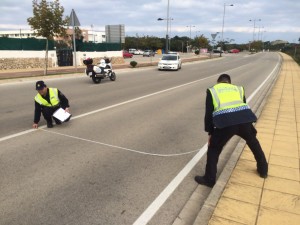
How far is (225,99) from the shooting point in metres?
4.48

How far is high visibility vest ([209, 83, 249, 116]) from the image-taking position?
4.48 m

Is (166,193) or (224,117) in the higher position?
(224,117)

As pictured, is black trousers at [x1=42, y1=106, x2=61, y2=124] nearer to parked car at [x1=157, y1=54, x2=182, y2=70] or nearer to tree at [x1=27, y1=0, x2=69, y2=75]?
tree at [x1=27, y1=0, x2=69, y2=75]

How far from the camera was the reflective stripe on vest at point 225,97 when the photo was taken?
448cm

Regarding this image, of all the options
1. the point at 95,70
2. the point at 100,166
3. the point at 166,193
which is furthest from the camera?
the point at 95,70

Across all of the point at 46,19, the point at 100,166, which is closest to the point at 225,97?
the point at 100,166

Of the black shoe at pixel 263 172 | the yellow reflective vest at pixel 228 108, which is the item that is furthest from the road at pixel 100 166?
the yellow reflective vest at pixel 228 108

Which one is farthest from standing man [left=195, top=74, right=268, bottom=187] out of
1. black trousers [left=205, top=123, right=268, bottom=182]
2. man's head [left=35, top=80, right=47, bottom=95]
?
man's head [left=35, top=80, right=47, bottom=95]

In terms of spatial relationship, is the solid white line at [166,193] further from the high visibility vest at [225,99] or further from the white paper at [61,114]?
the white paper at [61,114]

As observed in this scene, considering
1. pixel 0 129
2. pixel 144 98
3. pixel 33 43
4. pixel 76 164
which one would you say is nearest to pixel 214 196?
pixel 76 164

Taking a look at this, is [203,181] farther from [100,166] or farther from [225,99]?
[100,166]

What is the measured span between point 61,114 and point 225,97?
466cm

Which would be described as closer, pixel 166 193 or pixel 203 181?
pixel 166 193

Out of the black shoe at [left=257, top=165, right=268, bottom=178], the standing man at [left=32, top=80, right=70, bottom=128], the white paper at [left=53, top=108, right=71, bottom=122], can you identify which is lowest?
the black shoe at [left=257, top=165, right=268, bottom=178]
